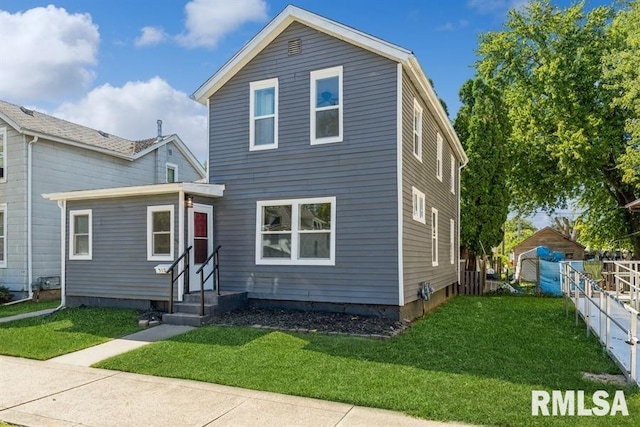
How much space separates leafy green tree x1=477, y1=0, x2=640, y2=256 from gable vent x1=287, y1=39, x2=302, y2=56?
14.9 meters

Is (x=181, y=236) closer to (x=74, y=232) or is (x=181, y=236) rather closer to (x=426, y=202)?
(x=74, y=232)

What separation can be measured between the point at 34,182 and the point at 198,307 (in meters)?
8.70

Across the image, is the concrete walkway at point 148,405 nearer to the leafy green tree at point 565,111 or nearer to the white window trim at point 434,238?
the white window trim at point 434,238

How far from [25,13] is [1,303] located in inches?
336

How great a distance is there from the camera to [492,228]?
18188 mm

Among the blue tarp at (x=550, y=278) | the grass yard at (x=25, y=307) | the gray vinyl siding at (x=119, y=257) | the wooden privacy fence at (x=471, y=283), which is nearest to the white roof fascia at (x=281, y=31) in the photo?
the gray vinyl siding at (x=119, y=257)

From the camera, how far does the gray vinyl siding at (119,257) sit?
10430 mm

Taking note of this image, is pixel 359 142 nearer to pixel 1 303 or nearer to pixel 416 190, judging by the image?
pixel 416 190

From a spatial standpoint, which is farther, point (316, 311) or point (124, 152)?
point (124, 152)

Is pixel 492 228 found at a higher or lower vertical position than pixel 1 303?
higher

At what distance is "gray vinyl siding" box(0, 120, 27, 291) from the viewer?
1403 cm

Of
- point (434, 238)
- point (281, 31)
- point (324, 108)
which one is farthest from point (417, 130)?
point (281, 31)

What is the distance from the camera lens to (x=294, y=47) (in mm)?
10297

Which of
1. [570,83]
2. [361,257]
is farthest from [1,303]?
[570,83]
